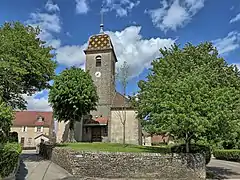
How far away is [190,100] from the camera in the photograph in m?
14.3

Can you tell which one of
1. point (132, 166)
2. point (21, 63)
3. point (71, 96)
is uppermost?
point (21, 63)

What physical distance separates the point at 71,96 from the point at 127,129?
33.8ft

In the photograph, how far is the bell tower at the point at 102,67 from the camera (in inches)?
1490

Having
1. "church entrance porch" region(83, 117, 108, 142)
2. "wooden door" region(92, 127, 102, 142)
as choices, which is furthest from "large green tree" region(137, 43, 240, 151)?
"wooden door" region(92, 127, 102, 142)

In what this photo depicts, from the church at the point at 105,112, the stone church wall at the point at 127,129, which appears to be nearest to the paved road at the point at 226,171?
the church at the point at 105,112

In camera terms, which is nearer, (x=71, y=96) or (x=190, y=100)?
(x=190, y=100)

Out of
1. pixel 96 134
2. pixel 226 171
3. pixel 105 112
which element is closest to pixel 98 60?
pixel 105 112

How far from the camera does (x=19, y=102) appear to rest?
21.0m

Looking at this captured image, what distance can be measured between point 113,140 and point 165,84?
69.4 feet

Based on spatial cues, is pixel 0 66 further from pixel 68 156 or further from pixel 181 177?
pixel 181 177

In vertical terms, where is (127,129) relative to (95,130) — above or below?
above

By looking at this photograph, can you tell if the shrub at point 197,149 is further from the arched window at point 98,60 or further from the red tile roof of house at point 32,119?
the red tile roof of house at point 32,119

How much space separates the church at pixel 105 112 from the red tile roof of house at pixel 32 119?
56.8 ft

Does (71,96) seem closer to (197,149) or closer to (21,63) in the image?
(21,63)
